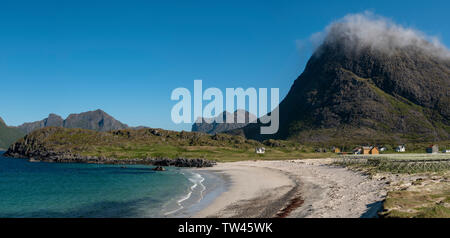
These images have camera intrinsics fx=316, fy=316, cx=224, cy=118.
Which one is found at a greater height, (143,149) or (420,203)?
(420,203)

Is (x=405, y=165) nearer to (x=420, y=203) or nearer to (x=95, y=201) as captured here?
(x=420, y=203)

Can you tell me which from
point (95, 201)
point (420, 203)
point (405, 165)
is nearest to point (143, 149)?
point (95, 201)

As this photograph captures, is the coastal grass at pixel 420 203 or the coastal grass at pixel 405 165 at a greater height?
the coastal grass at pixel 420 203

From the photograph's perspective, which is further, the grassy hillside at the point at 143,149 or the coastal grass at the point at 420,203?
the grassy hillside at the point at 143,149

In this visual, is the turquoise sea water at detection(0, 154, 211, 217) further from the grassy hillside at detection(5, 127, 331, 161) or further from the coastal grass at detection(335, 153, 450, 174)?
the grassy hillside at detection(5, 127, 331, 161)

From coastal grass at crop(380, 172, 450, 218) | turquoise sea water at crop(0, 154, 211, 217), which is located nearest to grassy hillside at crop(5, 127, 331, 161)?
turquoise sea water at crop(0, 154, 211, 217)

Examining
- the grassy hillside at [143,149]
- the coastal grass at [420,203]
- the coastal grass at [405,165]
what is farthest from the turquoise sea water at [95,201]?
the grassy hillside at [143,149]

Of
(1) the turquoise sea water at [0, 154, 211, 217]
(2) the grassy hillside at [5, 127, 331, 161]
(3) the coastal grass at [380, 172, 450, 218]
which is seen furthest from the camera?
(2) the grassy hillside at [5, 127, 331, 161]

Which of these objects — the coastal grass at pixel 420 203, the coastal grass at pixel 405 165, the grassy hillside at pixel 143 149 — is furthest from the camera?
the grassy hillside at pixel 143 149

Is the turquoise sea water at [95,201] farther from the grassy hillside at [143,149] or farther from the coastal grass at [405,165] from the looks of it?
the grassy hillside at [143,149]

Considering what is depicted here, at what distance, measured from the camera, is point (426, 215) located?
63.4 ft
